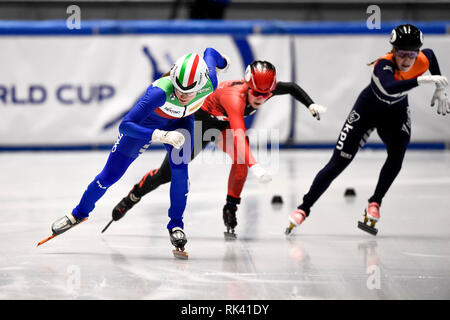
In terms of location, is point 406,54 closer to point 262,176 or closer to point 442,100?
point 442,100

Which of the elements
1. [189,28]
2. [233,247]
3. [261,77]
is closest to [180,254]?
[233,247]

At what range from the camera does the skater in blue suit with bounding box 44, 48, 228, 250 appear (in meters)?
4.46

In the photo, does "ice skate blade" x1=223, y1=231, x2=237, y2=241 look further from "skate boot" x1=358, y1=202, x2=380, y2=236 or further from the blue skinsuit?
"skate boot" x1=358, y1=202, x2=380, y2=236

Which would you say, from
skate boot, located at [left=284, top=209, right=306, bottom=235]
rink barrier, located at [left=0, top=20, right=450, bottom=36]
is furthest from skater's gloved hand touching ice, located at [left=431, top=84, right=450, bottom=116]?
rink barrier, located at [left=0, top=20, right=450, bottom=36]

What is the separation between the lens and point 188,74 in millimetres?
4445

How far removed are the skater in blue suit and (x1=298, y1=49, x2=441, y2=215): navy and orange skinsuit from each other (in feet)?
4.01

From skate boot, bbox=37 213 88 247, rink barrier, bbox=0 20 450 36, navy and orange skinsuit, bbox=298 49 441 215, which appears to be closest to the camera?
skate boot, bbox=37 213 88 247

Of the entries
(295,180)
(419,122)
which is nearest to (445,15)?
(419,122)

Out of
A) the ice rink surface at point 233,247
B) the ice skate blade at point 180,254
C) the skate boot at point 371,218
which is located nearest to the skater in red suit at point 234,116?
the ice rink surface at point 233,247

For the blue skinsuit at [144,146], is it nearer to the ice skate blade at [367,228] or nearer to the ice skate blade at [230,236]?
the ice skate blade at [230,236]

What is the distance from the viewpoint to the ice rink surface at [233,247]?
390cm

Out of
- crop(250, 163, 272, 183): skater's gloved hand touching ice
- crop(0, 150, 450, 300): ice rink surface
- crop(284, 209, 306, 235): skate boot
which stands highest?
crop(250, 163, 272, 183): skater's gloved hand touching ice
